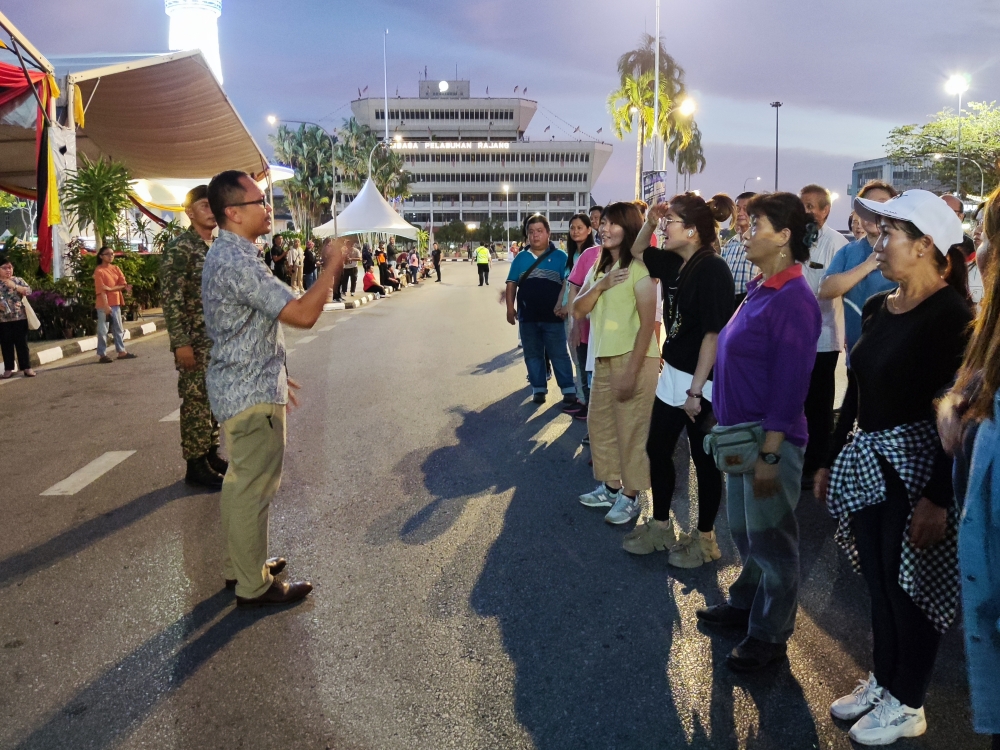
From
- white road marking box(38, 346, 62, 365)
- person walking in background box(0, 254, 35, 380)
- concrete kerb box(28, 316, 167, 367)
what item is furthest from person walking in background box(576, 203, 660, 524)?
white road marking box(38, 346, 62, 365)

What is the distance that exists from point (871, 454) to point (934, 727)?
0.95m

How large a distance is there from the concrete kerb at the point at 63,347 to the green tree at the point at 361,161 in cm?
6859

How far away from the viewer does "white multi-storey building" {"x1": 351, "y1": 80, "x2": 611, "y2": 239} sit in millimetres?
129250

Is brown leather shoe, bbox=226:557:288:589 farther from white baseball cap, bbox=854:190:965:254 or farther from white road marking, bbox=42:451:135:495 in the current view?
white baseball cap, bbox=854:190:965:254

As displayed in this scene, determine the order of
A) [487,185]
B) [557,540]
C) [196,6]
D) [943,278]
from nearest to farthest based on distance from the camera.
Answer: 1. [943,278]
2. [557,540]
3. [196,6]
4. [487,185]

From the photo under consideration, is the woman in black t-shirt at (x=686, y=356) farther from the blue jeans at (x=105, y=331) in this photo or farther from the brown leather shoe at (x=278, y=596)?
the blue jeans at (x=105, y=331)

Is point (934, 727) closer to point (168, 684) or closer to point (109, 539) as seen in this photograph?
point (168, 684)

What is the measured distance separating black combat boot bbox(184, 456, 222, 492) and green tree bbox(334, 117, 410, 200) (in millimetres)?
78847

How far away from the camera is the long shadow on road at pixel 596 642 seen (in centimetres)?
274

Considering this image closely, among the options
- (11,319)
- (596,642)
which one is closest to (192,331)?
(596,642)

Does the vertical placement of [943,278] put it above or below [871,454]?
above

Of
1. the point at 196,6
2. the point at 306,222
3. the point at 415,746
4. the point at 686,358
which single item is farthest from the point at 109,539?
the point at 306,222

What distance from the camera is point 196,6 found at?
5447 cm

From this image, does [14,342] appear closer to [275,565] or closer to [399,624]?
[275,565]
